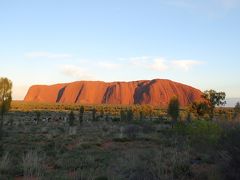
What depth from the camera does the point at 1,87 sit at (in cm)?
3241

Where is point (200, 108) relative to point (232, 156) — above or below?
above

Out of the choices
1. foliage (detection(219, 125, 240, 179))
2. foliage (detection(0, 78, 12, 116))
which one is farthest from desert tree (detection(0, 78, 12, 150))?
foliage (detection(219, 125, 240, 179))

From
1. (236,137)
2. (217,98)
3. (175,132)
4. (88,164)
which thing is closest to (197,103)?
(217,98)

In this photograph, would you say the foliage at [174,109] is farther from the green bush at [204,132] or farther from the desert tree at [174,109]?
the green bush at [204,132]

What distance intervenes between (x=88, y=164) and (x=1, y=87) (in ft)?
67.1

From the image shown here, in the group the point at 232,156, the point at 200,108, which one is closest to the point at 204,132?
the point at 232,156

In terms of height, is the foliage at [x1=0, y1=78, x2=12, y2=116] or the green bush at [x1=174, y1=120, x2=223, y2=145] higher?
the foliage at [x1=0, y1=78, x2=12, y2=116]

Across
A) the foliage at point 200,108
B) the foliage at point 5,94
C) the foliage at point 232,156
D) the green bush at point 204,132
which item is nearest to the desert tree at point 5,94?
the foliage at point 5,94

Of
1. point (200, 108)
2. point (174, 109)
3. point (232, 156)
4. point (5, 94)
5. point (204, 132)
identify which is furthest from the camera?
point (200, 108)

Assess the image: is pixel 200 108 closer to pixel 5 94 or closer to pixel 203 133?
pixel 5 94

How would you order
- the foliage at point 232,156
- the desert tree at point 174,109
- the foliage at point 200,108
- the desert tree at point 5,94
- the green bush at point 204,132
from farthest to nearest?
the foliage at point 200,108
the desert tree at point 174,109
the desert tree at point 5,94
the green bush at point 204,132
the foliage at point 232,156

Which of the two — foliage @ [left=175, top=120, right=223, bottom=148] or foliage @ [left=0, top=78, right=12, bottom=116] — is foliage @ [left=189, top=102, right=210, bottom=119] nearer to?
foliage @ [left=0, top=78, right=12, bottom=116]

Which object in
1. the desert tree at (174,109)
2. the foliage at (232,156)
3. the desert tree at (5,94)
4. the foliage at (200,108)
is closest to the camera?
the foliage at (232,156)

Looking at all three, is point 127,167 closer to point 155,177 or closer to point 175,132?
point 155,177
